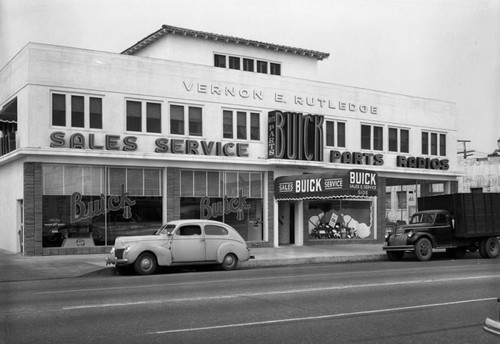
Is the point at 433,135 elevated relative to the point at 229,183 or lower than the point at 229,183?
elevated

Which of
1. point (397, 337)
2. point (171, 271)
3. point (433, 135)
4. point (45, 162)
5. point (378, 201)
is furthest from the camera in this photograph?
point (433, 135)

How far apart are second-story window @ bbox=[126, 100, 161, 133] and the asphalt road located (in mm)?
9783

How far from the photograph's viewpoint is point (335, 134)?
29.0 meters

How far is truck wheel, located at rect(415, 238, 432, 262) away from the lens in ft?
70.1

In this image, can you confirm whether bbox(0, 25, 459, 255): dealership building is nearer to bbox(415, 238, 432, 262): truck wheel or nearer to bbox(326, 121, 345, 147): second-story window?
bbox(326, 121, 345, 147): second-story window

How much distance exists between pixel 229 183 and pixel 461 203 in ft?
32.1

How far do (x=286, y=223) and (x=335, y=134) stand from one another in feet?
16.5

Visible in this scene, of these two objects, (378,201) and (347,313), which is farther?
(378,201)

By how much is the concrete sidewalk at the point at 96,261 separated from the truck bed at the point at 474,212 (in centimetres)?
333

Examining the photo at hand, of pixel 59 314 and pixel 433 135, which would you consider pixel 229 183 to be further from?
pixel 59 314

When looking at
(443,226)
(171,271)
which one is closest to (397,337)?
(171,271)

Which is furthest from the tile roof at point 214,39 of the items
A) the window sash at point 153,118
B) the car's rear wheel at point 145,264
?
the car's rear wheel at point 145,264

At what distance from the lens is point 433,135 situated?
32.8m

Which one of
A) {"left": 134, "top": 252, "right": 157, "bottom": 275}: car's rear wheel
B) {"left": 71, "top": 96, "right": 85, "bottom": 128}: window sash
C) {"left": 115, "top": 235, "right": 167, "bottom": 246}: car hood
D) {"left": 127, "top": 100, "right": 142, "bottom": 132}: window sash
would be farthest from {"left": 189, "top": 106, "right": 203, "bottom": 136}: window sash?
{"left": 134, "top": 252, "right": 157, "bottom": 275}: car's rear wheel
